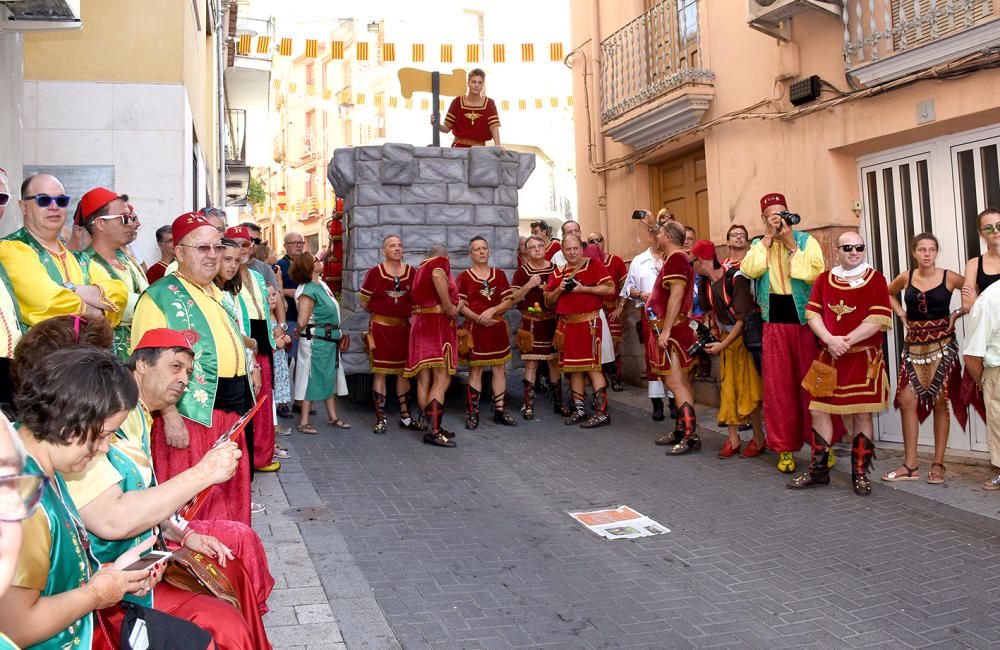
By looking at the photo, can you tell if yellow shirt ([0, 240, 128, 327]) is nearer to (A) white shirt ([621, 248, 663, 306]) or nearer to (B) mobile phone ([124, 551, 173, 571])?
(B) mobile phone ([124, 551, 173, 571])

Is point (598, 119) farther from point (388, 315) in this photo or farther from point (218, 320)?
point (218, 320)

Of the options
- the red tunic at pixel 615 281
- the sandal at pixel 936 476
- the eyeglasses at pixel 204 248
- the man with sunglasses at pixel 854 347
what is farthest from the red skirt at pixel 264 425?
the sandal at pixel 936 476

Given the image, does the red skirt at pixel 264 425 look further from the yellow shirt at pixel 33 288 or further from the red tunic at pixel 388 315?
the yellow shirt at pixel 33 288

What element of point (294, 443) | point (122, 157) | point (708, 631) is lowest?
point (708, 631)

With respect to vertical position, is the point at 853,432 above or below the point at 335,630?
above

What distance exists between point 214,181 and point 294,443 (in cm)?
951

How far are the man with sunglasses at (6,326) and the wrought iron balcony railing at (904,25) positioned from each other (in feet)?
23.0

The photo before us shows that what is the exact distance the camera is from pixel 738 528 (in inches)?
219

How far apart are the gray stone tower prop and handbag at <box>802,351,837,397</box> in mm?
5081

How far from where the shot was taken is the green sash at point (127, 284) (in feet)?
17.1

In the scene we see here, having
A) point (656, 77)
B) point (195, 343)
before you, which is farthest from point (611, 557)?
point (656, 77)

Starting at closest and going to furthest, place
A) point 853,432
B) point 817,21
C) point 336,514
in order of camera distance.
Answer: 1. point 336,514
2. point 853,432
3. point 817,21

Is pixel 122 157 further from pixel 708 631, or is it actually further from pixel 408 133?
pixel 408 133

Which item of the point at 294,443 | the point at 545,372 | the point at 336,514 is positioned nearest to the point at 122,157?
the point at 294,443
